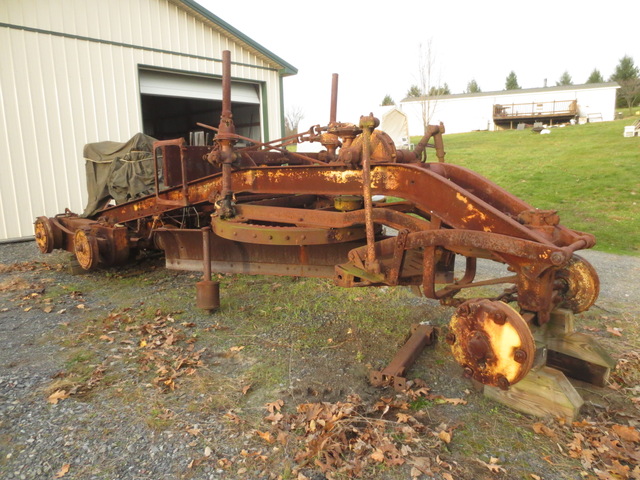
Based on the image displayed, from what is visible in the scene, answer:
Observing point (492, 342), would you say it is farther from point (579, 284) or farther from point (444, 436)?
point (579, 284)

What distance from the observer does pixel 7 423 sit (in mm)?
2779

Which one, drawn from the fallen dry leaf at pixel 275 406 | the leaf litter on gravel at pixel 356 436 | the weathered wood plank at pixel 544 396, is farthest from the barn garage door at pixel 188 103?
the weathered wood plank at pixel 544 396

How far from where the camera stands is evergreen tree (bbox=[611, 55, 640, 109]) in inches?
1752

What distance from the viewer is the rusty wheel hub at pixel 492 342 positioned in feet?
7.50

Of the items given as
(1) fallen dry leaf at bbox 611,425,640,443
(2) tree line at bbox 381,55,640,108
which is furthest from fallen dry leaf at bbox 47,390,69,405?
(2) tree line at bbox 381,55,640,108

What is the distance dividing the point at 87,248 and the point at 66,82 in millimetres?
5032

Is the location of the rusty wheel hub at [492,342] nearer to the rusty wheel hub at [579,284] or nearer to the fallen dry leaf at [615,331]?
the rusty wheel hub at [579,284]

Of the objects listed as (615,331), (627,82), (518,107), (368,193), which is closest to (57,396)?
(368,193)

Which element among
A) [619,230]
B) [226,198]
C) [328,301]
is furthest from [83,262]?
[619,230]

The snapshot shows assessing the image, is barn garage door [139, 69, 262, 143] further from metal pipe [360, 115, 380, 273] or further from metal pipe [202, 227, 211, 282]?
metal pipe [360, 115, 380, 273]

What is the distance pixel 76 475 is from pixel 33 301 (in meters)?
3.26

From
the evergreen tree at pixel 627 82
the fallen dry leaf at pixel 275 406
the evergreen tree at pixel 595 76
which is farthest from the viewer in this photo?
the evergreen tree at pixel 595 76

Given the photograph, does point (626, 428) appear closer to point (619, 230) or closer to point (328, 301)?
point (328, 301)

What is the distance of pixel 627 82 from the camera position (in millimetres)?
45719
